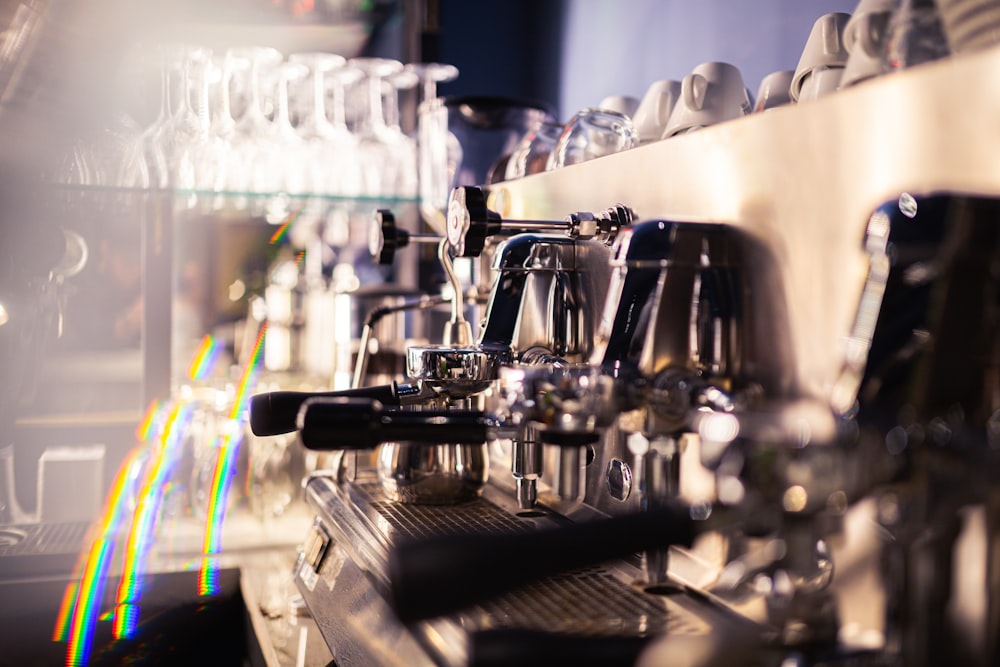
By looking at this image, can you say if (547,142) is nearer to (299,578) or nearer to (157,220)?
(299,578)

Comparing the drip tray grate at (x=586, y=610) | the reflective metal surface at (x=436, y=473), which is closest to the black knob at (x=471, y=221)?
the reflective metal surface at (x=436, y=473)

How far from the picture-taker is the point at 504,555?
0.41m

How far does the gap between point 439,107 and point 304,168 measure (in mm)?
400

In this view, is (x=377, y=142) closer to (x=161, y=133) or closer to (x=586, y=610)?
(x=161, y=133)

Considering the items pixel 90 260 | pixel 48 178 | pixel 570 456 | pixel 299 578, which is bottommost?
pixel 299 578

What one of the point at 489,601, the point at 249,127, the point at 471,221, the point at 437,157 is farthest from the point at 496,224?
the point at 249,127

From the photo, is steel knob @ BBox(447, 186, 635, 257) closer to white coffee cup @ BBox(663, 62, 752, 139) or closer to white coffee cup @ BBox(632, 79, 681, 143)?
white coffee cup @ BBox(663, 62, 752, 139)

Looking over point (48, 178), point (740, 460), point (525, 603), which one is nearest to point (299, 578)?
point (525, 603)

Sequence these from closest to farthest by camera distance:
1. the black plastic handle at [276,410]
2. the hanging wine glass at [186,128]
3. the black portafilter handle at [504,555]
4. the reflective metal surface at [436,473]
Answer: the black portafilter handle at [504,555]
the black plastic handle at [276,410]
the reflective metal surface at [436,473]
the hanging wine glass at [186,128]

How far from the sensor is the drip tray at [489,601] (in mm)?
563

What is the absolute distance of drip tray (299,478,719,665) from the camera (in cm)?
56

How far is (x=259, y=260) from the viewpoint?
1.90 m

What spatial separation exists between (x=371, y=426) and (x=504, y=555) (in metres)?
0.13

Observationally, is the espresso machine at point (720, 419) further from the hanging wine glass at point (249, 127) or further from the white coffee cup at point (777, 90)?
the hanging wine glass at point (249, 127)
